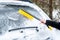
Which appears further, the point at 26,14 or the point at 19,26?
the point at 26,14

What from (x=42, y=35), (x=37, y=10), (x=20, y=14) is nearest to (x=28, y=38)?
(x=42, y=35)

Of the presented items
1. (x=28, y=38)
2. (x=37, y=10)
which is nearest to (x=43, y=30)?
(x=28, y=38)

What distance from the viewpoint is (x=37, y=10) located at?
→ 362cm

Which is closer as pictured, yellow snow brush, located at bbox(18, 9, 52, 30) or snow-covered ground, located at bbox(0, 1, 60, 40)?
snow-covered ground, located at bbox(0, 1, 60, 40)

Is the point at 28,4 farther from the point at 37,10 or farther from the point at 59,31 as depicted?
the point at 59,31

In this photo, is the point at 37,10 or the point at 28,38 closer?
the point at 28,38

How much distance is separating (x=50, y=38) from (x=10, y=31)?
1.57 ft

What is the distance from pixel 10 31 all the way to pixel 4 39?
7.9 inches

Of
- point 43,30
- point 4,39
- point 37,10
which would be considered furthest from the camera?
point 37,10

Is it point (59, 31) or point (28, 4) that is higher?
point (28, 4)

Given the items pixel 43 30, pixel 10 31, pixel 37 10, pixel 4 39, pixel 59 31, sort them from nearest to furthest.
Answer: pixel 4 39
pixel 10 31
pixel 43 30
pixel 59 31
pixel 37 10

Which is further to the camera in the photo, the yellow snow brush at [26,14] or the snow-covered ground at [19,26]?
the yellow snow brush at [26,14]

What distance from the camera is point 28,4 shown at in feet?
12.0

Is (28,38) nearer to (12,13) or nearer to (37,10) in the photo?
(12,13)
